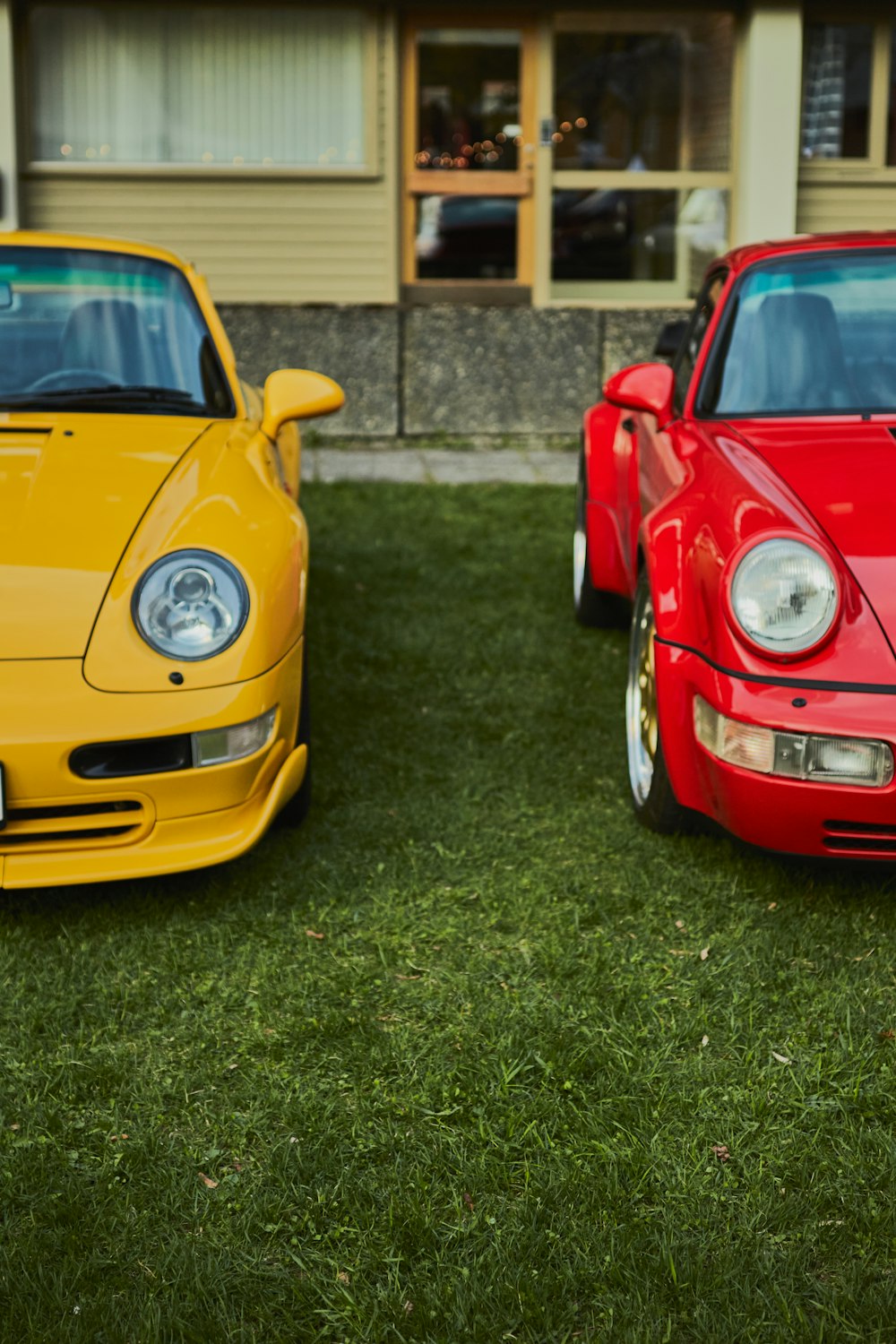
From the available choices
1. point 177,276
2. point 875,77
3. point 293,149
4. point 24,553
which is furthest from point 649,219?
point 24,553

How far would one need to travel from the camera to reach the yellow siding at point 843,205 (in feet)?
35.5

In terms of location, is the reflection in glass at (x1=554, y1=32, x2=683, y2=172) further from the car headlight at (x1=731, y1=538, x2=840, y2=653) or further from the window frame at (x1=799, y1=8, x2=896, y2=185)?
the car headlight at (x1=731, y1=538, x2=840, y2=653)

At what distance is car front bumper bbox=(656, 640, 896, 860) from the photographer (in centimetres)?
300

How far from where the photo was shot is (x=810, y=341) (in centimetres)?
422

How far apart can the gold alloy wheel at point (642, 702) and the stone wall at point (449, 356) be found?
256 inches

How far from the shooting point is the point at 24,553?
3.41 meters

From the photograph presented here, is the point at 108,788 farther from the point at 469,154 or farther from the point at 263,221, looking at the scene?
the point at 469,154

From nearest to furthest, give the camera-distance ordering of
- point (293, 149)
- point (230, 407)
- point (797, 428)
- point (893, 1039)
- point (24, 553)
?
1. point (893, 1039)
2. point (24, 553)
3. point (797, 428)
4. point (230, 407)
5. point (293, 149)

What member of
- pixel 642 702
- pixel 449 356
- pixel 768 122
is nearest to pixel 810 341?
pixel 642 702

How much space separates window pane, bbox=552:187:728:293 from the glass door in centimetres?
33

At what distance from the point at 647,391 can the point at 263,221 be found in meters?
6.79

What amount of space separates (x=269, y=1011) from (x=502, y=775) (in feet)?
4.68

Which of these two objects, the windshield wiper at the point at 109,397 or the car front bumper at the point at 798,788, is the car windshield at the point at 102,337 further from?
the car front bumper at the point at 798,788

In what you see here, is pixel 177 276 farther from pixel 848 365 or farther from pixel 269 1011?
pixel 269 1011
